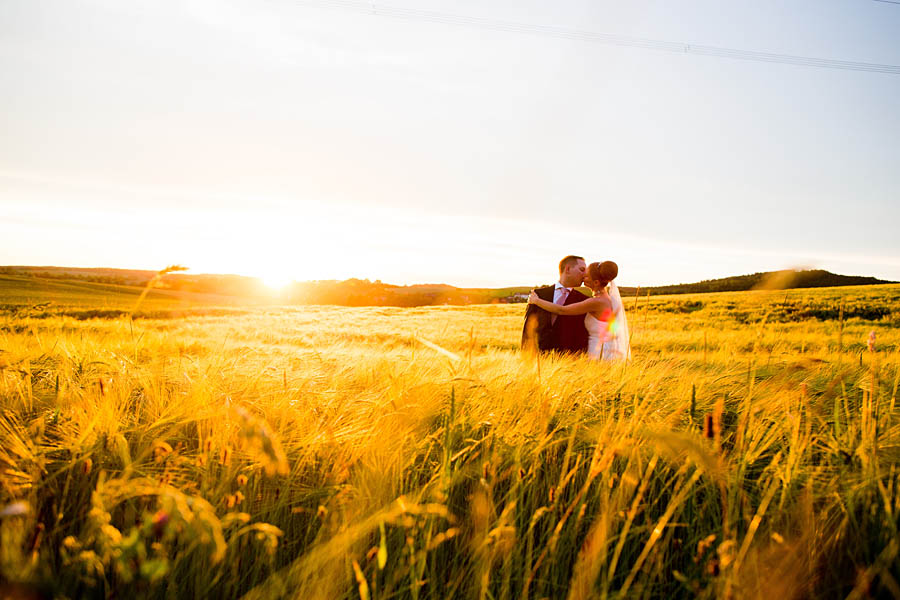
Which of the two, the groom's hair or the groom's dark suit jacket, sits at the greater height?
the groom's hair

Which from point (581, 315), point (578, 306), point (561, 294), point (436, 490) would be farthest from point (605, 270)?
point (436, 490)

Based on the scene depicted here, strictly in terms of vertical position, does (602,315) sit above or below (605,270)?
below

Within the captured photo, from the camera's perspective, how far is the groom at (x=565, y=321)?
6.68 metres

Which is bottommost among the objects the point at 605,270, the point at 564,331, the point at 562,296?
the point at 564,331

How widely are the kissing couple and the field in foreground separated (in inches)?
134

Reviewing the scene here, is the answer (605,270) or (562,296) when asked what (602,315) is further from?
(605,270)

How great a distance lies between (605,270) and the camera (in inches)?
221

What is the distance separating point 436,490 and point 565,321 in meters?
5.81

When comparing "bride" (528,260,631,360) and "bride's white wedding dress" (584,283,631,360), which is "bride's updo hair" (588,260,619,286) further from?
"bride's white wedding dress" (584,283,631,360)

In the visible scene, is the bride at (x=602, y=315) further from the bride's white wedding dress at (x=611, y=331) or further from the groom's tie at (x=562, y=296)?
the groom's tie at (x=562, y=296)

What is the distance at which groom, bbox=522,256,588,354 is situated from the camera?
6.68 m

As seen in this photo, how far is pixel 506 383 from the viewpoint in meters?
2.58

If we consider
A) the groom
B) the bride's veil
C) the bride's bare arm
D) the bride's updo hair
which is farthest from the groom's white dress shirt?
the bride's updo hair

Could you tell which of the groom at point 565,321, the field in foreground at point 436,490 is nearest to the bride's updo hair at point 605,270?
the groom at point 565,321
